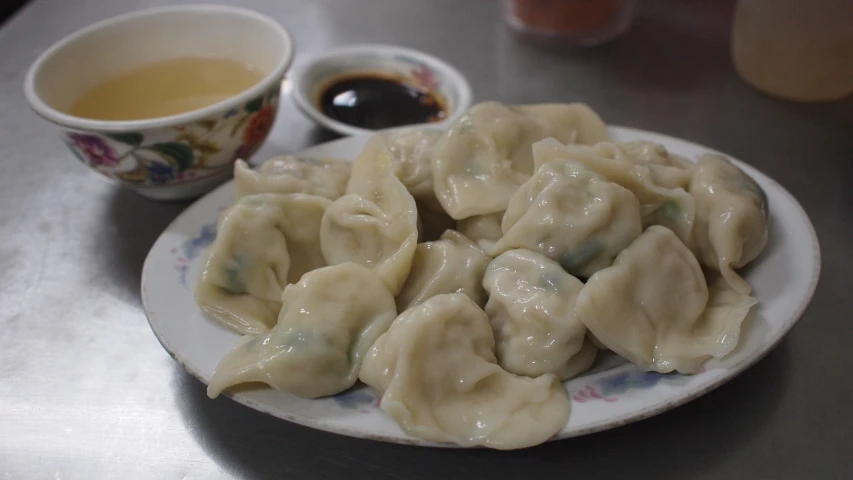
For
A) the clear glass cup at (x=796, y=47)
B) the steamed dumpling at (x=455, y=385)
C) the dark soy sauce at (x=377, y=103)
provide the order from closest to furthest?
the steamed dumpling at (x=455, y=385)
the clear glass cup at (x=796, y=47)
the dark soy sauce at (x=377, y=103)

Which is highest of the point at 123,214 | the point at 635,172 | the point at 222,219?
the point at 635,172

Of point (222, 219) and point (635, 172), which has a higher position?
point (635, 172)

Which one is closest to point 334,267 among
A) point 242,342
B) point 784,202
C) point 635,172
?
point 242,342

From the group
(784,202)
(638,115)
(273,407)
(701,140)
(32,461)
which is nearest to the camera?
(273,407)

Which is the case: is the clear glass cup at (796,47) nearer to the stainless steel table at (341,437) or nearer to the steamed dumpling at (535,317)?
the stainless steel table at (341,437)

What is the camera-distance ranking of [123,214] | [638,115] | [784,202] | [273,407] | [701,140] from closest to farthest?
[273,407] → [784,202] → [123,214] → [701,140] → [638,115]

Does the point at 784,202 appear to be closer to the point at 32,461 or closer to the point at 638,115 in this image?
the point at 638,115

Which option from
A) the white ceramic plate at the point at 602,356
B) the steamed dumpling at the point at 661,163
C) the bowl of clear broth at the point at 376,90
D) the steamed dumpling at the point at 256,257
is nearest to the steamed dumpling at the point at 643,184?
the steamed dumpling at the point at 661,163
